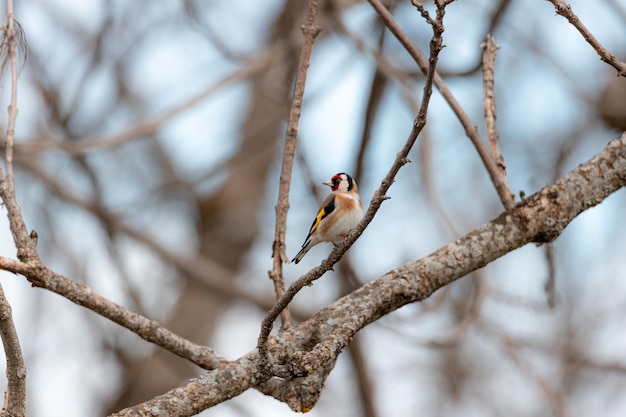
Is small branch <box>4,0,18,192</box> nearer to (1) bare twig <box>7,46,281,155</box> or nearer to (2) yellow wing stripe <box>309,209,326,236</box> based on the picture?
Answer: (2) yellow wing stripe <box>309,209,326,236</box>

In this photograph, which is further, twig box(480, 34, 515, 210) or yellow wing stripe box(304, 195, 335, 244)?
yellow wing stripe box(304, 195, 335, 244)

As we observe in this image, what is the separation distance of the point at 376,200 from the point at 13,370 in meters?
1.14

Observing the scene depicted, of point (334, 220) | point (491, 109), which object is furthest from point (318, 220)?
point (491, 109)

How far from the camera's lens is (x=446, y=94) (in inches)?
137

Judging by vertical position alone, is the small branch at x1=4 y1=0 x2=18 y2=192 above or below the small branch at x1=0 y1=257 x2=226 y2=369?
above

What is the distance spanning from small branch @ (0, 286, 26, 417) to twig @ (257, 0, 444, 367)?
27.3 inches

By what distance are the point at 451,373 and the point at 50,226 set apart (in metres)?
5.29

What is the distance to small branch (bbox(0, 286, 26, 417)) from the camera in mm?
2113

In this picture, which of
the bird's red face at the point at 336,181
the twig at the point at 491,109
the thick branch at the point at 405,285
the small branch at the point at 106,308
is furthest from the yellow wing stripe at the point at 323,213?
the small branch at the point at 106,308

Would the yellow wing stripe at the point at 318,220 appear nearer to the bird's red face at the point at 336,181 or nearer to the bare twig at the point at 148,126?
the bird's red face at the point at 336,181

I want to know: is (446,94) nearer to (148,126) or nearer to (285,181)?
(285,181)

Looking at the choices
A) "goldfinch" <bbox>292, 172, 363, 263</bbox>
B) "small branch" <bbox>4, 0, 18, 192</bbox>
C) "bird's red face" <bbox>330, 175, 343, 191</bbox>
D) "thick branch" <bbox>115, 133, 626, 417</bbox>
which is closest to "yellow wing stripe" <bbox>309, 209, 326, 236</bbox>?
"goldfinch" <bbox>292, 172, 363, 263</bbox>

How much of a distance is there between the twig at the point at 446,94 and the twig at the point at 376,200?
4.02ft

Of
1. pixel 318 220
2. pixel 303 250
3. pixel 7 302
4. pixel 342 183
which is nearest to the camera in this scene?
pixel 7 302
